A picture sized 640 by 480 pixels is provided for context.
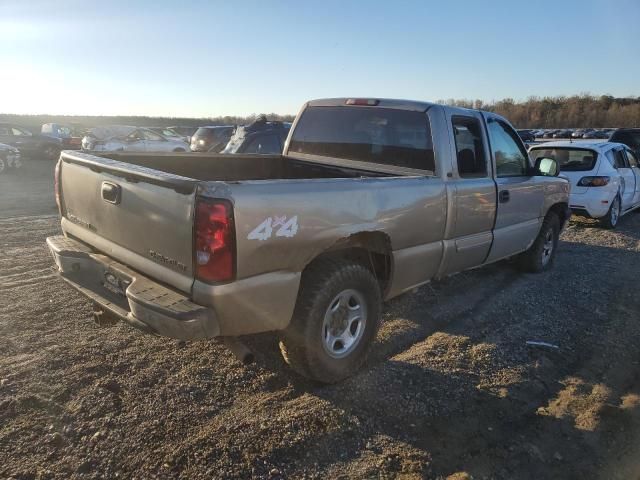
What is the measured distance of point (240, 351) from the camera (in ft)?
9.59

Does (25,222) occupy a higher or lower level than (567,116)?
lower

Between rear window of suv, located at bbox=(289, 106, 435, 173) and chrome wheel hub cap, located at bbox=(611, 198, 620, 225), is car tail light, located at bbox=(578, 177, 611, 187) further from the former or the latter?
rear window of suv, located at bbox=(289, 106, 435, 173)

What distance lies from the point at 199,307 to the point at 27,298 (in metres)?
3.07

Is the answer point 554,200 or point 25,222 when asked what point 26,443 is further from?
point 25,222

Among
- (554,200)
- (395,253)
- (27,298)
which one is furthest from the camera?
(554,200)

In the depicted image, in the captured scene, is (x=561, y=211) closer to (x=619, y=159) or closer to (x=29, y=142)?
(x=619, y=159)

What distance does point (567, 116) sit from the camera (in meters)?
66.5

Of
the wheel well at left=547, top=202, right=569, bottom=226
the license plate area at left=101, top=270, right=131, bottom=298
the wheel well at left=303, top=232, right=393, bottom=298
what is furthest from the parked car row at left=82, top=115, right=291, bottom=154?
the license plate area at left=101, top=270, right=131, bottom=298

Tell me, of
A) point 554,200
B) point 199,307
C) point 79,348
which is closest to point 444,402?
point 199,307

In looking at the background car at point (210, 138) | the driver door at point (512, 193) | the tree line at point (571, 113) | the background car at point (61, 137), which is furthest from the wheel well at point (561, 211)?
the tree line at point (571, 113)

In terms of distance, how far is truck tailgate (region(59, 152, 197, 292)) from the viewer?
2713 millimetres

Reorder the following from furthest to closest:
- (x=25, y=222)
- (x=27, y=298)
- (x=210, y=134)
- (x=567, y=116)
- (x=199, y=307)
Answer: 1. (x=567, y=116)
2. (x=210, y=134)
3. (x=25, y=222)
4. (x=27, y=298)
5. (x=199, y=307)

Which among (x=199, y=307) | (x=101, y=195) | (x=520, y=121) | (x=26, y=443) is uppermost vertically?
(x=520, y=121)

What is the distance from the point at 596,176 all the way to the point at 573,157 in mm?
732
